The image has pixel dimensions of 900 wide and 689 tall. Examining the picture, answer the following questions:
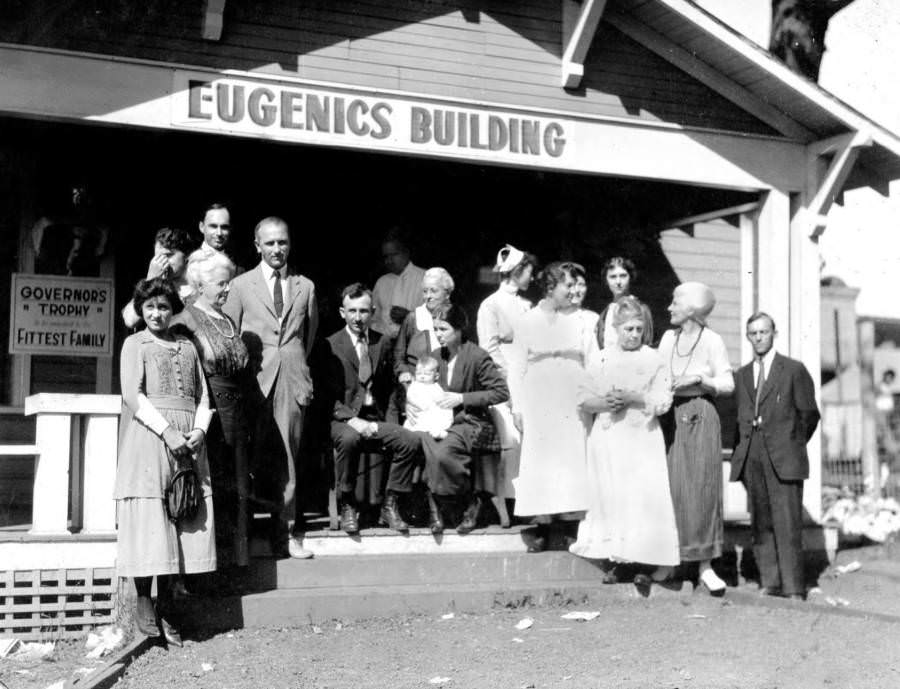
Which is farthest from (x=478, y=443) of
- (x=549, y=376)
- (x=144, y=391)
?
(x=144, y=391)

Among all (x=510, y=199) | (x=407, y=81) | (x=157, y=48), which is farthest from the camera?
(x=510, y=199)

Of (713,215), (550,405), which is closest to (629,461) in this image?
(550,405)

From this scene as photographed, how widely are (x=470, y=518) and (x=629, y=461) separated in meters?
1.18

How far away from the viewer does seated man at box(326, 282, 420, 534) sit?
7434 millimetres

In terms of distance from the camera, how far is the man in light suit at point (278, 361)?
7.09 meters

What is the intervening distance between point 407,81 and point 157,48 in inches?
74.1

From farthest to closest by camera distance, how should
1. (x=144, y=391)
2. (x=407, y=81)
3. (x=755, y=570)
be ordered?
(x=755, y=570)
(x=407, y=81)
(x=144, y=391)

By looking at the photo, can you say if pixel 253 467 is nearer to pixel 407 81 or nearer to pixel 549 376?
pixel 549 376

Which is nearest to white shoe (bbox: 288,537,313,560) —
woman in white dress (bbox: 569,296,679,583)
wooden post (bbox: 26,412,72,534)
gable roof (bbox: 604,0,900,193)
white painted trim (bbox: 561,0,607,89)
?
wooden post (bbox: 26,412,72,534)

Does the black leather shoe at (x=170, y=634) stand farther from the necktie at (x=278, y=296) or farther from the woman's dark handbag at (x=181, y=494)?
the necktie at (x=278, y=296)

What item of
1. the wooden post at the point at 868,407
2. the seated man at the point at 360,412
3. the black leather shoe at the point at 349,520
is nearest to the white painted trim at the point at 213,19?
the seated man at the point at 360,412

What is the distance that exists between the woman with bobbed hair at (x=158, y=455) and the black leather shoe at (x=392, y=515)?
156cm

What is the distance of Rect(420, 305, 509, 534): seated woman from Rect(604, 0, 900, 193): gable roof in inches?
122

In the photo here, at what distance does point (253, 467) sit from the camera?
23.1ft
